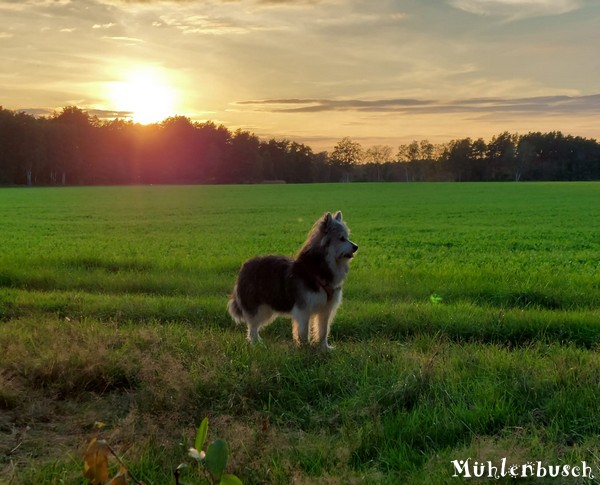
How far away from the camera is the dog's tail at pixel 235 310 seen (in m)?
8.61

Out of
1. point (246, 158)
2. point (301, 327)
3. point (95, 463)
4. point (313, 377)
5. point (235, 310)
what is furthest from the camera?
point (246, 158)

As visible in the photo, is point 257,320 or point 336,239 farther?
point 257,320

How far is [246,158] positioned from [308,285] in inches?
5152

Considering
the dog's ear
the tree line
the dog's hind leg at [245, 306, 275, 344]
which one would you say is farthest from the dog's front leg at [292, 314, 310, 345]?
the tree line

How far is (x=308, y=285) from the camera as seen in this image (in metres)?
7.97

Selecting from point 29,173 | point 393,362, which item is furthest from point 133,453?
point 29,173

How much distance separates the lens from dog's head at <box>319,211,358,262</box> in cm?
796

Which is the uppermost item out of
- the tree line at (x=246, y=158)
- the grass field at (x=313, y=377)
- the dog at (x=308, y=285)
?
the tree line at (x=246, y=158)

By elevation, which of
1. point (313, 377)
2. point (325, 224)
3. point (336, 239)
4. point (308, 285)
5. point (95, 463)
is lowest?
point (313, 377)

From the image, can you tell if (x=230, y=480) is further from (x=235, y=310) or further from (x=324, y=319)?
(x=235, y=310)

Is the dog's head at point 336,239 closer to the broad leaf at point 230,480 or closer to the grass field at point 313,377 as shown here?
the grass field at point 313,377

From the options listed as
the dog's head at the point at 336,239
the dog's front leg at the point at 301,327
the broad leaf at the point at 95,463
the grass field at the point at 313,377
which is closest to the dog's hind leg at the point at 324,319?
the dog's front leg at the point at 301,327

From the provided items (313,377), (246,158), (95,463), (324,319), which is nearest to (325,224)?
(324,319)

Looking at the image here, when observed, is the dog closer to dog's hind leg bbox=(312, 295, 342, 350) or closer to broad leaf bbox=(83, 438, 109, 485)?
dog's hind leg bbox=(312, 295, 342, 350)
